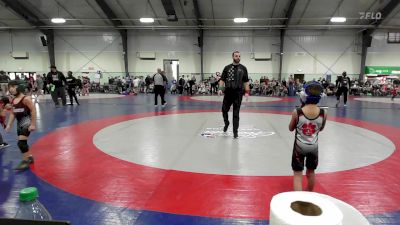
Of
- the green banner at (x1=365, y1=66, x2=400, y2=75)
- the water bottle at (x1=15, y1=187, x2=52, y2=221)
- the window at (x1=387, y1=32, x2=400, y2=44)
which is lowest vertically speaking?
the water bottle at (x1=15, y1=187, x2=52, y2=221)

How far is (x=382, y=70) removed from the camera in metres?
A: 24.0

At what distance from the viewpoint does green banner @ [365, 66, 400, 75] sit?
78.4 feet

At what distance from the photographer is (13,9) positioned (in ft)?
68.6

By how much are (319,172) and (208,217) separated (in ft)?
6.90

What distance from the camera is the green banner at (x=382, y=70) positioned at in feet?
78.4

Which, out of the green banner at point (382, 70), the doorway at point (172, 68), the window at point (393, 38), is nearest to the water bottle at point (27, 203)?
the doorway at point (172, 68)

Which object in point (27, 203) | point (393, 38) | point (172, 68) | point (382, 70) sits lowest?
point (27, 203)

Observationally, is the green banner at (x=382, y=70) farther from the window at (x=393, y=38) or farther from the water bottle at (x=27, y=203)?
the water bottle at (x=27, y=203)

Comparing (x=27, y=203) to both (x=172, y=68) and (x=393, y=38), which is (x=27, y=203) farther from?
(x=393, y=38)

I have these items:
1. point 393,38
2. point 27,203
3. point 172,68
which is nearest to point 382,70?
point 393,38

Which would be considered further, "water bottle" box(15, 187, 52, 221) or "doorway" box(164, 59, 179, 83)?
"doorway" box(164, 59, 179, 83)

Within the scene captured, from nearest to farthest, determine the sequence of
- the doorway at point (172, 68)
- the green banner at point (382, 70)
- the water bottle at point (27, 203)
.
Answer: the water bottle at point (27, 203) → the green banner at point (382, 70) → the doorway at point (172, 68)

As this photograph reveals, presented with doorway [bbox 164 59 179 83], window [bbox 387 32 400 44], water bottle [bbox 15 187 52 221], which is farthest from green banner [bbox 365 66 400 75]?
water bottle [bbox 15 187 52 221]

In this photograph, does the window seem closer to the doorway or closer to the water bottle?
the doorway
